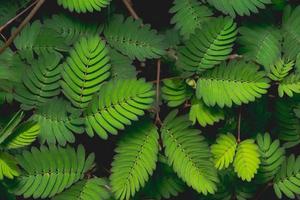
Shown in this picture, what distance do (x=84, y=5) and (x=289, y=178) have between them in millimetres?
942

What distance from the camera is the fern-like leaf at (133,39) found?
1.73 m

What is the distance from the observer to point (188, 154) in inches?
65.2

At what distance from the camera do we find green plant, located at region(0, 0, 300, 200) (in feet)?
5.23

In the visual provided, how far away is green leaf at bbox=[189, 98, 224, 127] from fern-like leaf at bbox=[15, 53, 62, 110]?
1.56 ft

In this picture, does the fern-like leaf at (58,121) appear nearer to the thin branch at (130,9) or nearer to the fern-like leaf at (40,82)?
the fern-like leaf at (40,82)

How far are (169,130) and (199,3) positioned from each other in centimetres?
47

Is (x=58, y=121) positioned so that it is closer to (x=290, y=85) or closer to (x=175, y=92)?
(x=175, y=92)

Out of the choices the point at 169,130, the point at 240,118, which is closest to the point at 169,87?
the point at 169,130

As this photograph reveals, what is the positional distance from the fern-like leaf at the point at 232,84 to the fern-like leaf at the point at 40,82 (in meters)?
0.48

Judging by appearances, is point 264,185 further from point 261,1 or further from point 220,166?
point 261,1

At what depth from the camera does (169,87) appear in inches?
69.2

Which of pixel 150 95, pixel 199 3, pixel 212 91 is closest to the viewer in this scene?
pixel 150 95

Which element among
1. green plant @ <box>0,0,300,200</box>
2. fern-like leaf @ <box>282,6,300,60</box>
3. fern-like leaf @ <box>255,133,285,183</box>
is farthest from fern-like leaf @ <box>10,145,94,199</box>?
fern-like leaf @ <box>282,6,300,60</box>

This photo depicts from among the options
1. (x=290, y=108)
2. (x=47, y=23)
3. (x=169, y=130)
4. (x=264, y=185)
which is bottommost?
(x=264, y=185)
